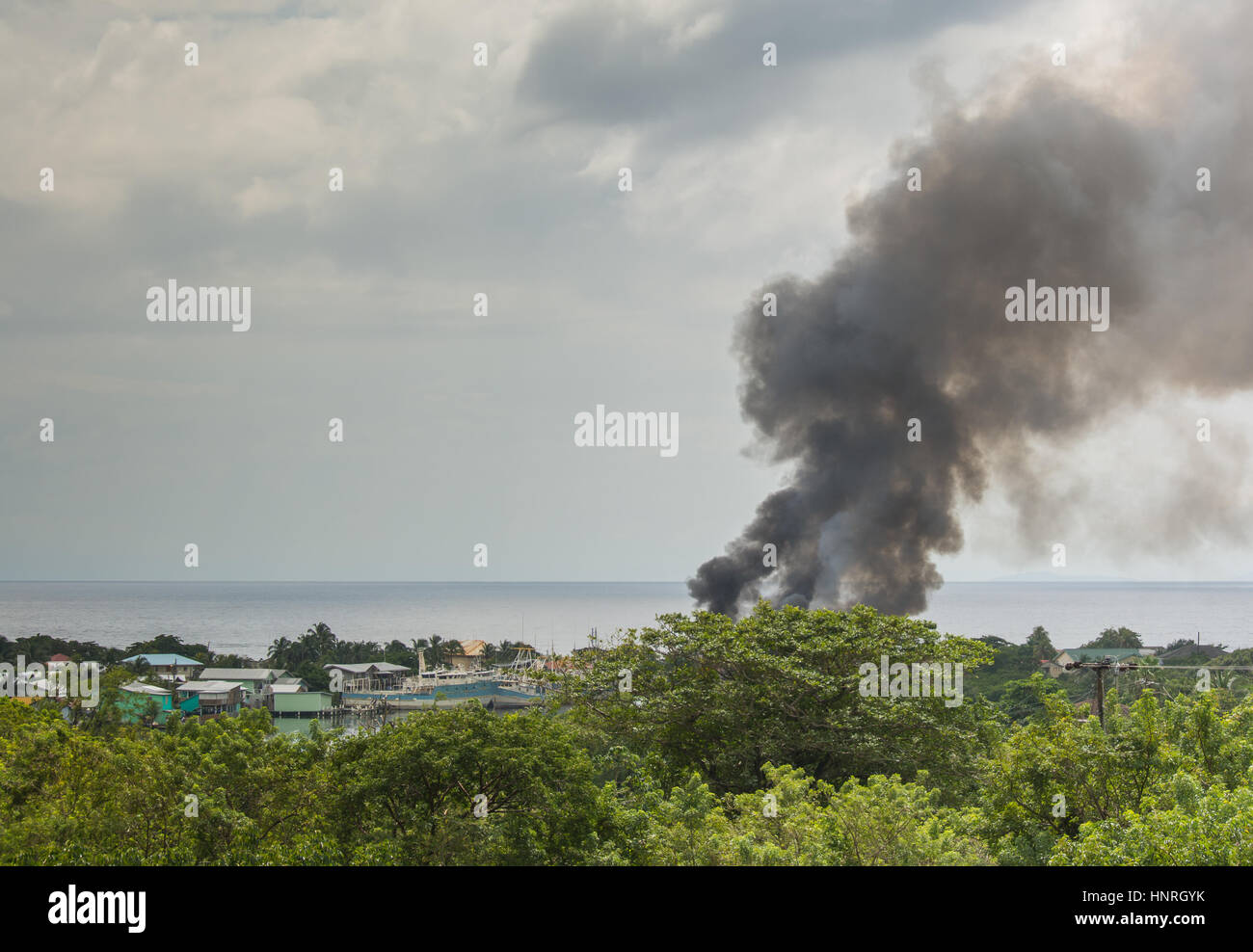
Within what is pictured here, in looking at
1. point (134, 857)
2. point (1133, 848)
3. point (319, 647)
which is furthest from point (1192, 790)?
point (319, 647)

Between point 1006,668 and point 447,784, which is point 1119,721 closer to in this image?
point 447,784

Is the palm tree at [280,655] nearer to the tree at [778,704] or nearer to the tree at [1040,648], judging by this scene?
the tree at [1040,648]

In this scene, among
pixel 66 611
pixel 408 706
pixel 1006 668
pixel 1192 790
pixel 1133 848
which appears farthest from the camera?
pixel 66 611

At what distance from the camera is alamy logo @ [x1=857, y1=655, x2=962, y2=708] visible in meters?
24.2

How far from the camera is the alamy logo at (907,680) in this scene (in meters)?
24.2

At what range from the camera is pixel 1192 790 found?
13.6m

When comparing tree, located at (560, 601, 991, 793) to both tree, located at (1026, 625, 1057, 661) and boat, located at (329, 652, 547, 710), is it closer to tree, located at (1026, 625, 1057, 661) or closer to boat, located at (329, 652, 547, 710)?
boat, located at (329, 652, 547, 710)

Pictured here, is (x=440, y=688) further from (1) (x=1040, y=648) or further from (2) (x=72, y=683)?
(1) (x=1040, y=648)
